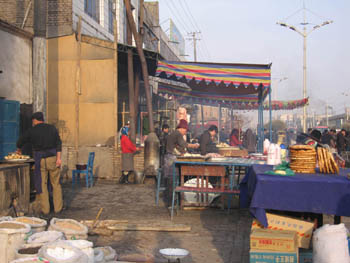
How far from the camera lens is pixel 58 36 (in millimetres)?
14719

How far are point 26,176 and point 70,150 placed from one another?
6.45 meters

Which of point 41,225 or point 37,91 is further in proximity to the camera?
point 37,91

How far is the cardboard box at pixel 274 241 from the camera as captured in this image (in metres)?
4.62

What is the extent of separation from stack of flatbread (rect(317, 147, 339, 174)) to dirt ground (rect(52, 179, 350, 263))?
1587 mm

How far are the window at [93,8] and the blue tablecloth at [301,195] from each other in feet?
43.8

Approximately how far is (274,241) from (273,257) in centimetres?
17

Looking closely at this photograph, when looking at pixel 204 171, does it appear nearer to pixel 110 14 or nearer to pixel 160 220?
pixel 160 220

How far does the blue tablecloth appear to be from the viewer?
469cm

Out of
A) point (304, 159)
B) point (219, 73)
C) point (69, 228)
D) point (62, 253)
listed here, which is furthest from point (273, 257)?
point (219, 73)

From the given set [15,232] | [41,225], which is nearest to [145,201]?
[41,225]

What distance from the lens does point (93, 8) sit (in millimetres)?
17219

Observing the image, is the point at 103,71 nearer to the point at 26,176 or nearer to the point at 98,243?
the point at 26,176

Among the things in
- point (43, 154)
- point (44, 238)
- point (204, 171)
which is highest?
point (43, 154)

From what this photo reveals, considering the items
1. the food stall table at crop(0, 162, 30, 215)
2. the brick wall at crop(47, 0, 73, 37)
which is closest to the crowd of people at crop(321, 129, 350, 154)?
the brick wall at crop(47, 0, 73, 37)
